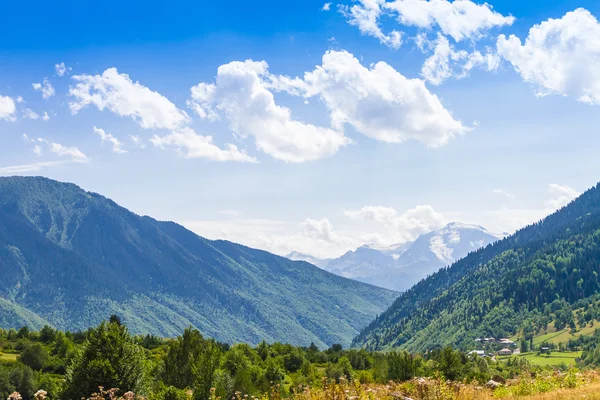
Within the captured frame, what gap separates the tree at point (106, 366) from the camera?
112 feet

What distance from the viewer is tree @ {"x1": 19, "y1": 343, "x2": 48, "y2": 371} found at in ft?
435

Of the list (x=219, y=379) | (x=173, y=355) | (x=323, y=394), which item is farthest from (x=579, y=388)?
(x=173, y=355)

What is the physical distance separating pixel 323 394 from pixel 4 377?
112 meters

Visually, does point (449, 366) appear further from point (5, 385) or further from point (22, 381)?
point (22, 381)

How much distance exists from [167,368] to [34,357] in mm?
77614

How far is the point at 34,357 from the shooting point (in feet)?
438

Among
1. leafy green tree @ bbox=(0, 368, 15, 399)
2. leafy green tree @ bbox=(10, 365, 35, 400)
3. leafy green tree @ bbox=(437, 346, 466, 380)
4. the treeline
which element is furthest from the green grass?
leafy green tree @ bbox=(437, 346, 466, 380)

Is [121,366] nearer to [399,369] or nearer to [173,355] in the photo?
[173,355]

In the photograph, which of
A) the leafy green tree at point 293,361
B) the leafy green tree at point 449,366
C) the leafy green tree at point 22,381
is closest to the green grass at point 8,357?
the leafy green tree at point 22,381

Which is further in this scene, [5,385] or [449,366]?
[5,385]

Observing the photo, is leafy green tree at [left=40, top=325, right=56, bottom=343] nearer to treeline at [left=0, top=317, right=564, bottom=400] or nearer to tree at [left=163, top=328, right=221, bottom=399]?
treeline at [left=0, top=317, right=564, bottom=400]

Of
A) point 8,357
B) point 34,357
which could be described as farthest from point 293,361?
point 8,357

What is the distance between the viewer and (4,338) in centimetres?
17988

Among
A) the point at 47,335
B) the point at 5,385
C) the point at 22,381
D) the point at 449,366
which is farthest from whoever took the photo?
the point at 47,335
